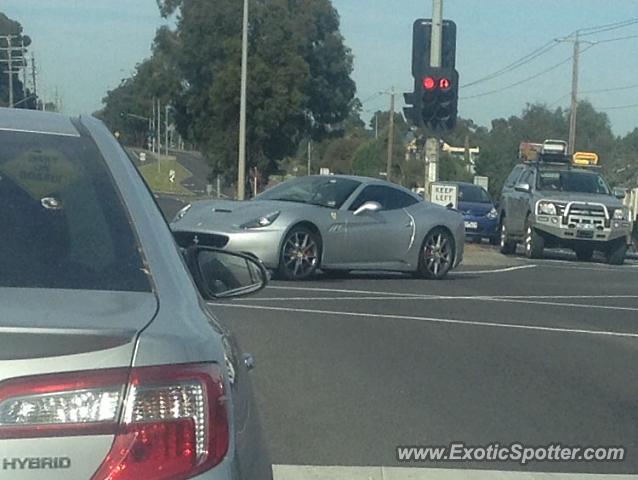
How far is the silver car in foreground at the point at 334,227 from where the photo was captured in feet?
47.7

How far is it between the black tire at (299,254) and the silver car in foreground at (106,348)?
1097 cm

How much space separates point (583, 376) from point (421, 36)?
44.6 feet

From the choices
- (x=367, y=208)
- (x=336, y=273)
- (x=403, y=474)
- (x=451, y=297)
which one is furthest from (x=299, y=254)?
(x=403, y=474)

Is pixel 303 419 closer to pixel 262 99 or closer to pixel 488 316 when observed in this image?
pixel 488 316

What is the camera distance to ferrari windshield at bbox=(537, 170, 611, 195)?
953 inches

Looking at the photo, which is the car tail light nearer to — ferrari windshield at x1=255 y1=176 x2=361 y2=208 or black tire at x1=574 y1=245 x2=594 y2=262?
ferrari windshield at x1=255 y1=176 x2=361 y2=208

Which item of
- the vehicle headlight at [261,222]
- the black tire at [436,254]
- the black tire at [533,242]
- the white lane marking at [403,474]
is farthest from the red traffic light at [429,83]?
the white lane marking at [403,474]

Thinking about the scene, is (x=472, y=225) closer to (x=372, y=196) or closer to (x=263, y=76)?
(x=372, y=196)

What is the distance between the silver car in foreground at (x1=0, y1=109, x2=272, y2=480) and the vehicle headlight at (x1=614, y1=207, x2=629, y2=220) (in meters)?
20.4

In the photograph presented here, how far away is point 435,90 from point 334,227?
21.3 ft

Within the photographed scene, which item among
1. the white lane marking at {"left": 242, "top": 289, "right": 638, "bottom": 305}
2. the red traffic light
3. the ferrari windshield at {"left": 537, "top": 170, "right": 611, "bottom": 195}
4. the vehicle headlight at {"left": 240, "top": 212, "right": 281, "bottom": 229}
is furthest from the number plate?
the vehicle headlight at {"left": 240, "top": 212, "right": 281, "bottom": 229}

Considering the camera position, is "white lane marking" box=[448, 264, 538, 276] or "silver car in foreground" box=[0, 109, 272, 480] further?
"white lane marking" box=[448, 264, 538, 276]

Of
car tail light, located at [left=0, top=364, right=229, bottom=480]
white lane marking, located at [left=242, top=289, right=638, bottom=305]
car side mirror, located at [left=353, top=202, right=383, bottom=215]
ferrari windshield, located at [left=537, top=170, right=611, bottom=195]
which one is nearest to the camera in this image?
car tail light, located at [left=0, top=364, right=229, bottom=480]

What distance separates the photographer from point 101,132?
400 centimetres
